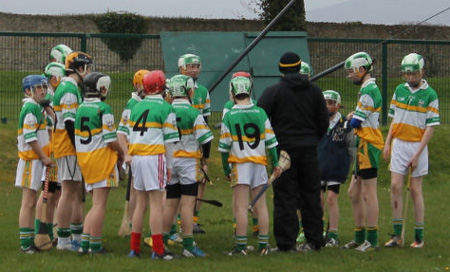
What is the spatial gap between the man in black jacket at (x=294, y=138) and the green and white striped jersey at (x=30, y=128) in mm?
2486

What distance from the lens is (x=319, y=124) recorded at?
11.6 m

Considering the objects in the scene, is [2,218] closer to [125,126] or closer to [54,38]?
[125,126]

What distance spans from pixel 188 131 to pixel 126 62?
391 inches

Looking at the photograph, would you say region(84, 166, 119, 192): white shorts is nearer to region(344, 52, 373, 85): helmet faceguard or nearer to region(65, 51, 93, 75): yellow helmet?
region(65, 51, 93, 75): yellow helmet

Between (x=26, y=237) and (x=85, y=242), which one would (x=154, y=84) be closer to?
(x=85, y=242)

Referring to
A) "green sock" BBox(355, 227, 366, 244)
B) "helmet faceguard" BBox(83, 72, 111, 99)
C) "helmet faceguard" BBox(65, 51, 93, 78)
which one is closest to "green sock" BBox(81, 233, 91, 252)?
"helmet faceguard" BBox(83, 72, 111, 99)

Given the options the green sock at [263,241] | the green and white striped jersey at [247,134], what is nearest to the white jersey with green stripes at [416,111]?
the green and white striped jersey at [247,134]

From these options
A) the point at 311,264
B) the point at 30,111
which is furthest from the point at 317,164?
the point at 30,111

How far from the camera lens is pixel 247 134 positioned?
11.1 m

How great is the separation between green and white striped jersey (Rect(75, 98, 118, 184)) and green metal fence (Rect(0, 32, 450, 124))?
27.6 ft

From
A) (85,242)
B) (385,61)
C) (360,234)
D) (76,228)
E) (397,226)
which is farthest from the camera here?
(385,61)

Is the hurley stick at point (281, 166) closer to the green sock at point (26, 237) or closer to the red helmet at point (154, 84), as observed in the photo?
the red helmet at point (154, 84)

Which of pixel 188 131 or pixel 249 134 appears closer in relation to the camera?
pixel 249 134

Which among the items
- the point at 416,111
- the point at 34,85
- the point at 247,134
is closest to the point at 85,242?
the point at 34,85
